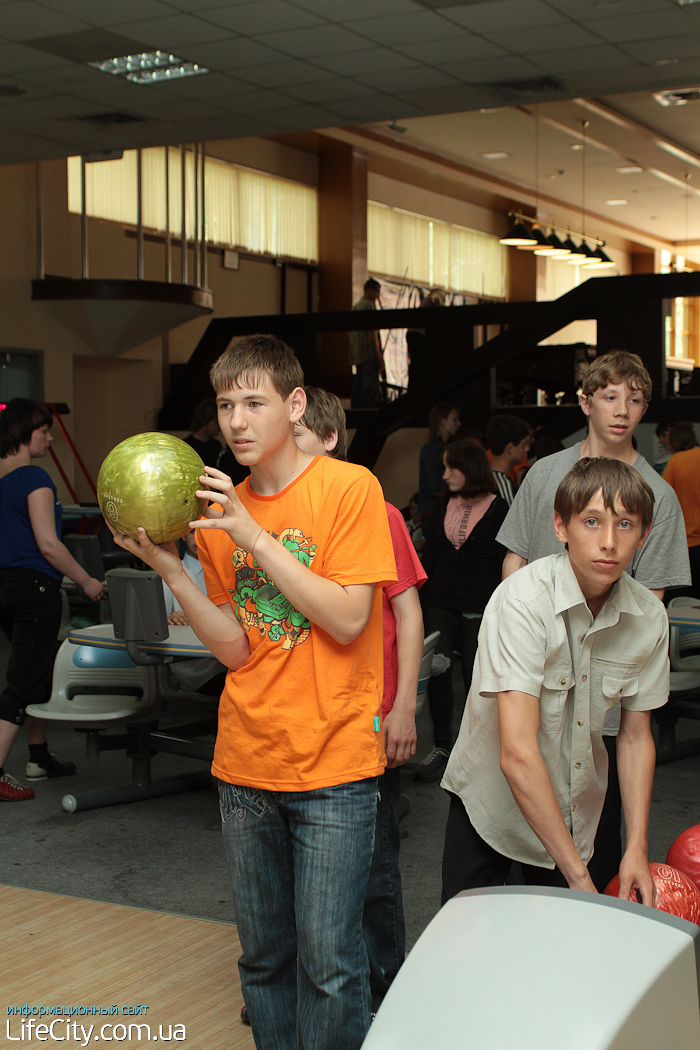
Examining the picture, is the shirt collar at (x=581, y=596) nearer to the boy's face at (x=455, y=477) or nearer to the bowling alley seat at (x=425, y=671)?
the bowling alley seat at (x=425, y=671)

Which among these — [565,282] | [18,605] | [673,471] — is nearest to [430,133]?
[565,282]

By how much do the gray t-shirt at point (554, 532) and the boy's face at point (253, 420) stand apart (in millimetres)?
1049

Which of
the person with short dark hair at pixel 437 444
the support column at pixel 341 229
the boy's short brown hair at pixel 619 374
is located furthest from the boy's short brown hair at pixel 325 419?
the support column at pixel 341 229

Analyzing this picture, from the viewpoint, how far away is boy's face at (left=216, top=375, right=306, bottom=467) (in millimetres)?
1733

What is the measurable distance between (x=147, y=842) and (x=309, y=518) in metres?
2.51

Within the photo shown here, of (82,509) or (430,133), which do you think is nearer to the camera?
(82,509)

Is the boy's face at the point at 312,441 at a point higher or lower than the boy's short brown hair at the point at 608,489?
higher

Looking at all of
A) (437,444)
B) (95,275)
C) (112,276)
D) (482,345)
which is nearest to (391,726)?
(437,444)

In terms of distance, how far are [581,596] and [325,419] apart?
94 centimetres

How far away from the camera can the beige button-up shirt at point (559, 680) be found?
1.86 meters

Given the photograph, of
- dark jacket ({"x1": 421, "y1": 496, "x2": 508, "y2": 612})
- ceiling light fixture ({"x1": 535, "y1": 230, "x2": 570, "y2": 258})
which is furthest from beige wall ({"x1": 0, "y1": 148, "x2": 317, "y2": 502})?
dark jacket ({"x1": 421, "y1": 496, "x2": 508, "y2": 612})

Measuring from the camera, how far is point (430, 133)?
13805 mm

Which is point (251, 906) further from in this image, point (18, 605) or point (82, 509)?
point (82, 509)

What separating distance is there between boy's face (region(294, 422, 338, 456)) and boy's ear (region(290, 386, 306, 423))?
638 mm
